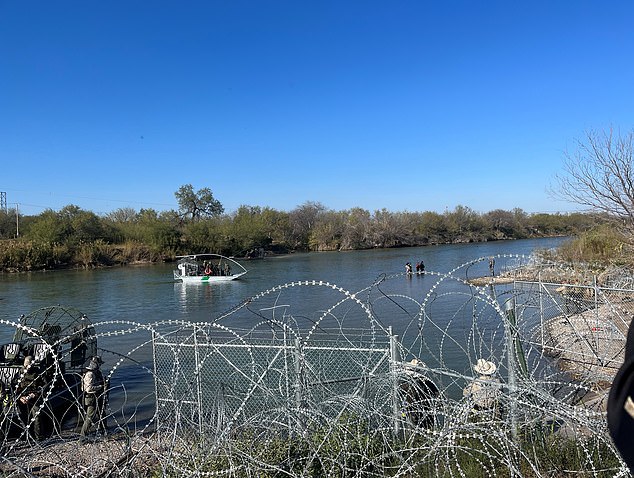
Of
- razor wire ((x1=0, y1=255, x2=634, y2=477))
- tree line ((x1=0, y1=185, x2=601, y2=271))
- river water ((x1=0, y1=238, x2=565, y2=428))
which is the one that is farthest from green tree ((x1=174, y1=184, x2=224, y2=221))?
razor wire ((x1=0, y1=255, x2=634, y2=477))

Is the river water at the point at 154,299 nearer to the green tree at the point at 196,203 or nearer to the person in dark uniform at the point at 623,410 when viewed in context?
the person in dark uniform at the point at 623,410

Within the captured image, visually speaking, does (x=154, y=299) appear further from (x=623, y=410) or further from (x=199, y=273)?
(x=623, y=410)

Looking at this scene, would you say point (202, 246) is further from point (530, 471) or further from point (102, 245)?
point (530, 471)

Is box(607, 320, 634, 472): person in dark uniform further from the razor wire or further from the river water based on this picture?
the river water

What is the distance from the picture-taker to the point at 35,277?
52312 mm

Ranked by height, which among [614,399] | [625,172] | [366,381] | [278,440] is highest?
[625,172]

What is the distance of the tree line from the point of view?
68.5 meters

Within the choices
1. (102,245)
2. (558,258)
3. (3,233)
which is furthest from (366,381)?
(3,233)

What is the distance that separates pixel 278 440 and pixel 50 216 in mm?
81061

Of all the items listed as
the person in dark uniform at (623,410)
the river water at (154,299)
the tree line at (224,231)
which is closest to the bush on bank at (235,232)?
the tree line at (224,231)

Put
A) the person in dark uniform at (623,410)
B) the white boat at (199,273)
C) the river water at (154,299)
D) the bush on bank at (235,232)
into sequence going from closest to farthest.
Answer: the person in dark uniform at (623,410) < the river water at (154,299) < the white boat at (199,273) < the bush on bank at (235,232)

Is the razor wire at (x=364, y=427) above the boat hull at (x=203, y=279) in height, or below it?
above

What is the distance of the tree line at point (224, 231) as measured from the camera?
68.5 meters

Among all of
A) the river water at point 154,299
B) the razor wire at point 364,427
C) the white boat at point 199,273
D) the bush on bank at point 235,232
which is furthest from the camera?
the bush on bank at point 235,232
